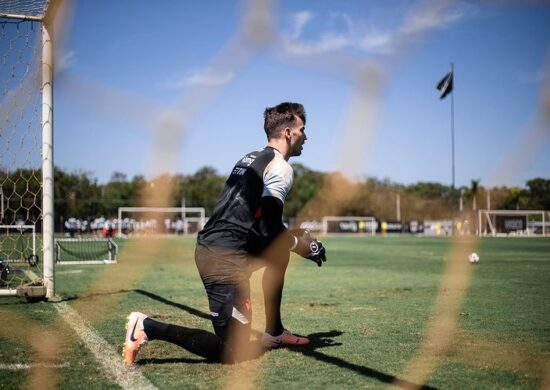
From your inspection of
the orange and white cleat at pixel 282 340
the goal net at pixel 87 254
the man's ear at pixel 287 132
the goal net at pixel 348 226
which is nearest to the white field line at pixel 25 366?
the orange and white cleat at pixel 282 340

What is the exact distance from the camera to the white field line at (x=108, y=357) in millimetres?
3448

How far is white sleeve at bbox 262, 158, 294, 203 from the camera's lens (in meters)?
3.85

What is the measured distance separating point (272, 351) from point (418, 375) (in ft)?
4.17

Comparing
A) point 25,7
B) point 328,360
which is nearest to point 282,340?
point 328,360

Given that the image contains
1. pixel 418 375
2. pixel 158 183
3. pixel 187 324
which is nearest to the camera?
pixel 158 183

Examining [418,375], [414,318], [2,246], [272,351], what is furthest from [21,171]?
[418,375]

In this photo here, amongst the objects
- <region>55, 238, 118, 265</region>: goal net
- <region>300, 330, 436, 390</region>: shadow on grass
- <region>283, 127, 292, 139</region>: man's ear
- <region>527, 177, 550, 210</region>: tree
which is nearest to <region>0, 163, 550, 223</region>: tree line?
<region>527, 177, 550, 210</region>: tree

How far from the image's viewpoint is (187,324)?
5.68 meters

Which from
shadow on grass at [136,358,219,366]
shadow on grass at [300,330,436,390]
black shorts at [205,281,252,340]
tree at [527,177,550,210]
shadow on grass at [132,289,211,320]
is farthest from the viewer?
shadow on grass at [132,289,211,320]

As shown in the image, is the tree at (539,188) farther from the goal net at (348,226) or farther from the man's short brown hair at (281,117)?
the goal net at (348,226)

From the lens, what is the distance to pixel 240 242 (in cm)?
390

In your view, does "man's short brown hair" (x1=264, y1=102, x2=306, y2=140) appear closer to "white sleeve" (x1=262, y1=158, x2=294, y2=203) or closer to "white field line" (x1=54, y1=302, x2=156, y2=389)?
"white sleeve" (x1=262, y1=158, x2=294, y2=203)

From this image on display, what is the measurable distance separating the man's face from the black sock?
1525 millimetres

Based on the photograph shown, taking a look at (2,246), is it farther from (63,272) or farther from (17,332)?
(63,272)
